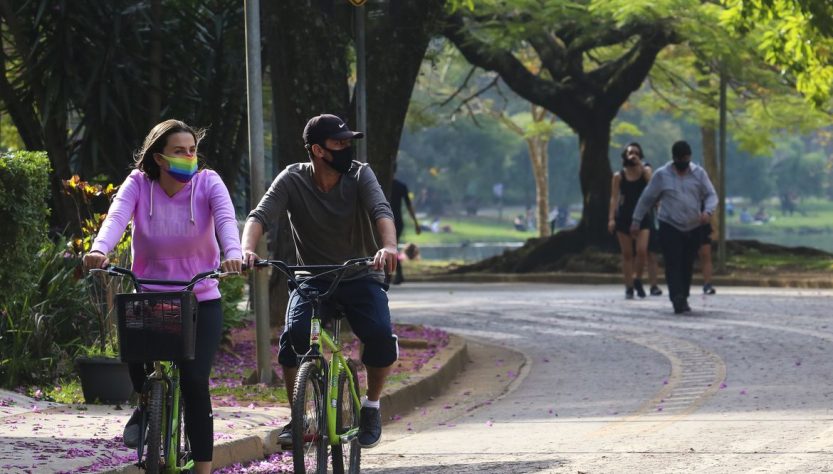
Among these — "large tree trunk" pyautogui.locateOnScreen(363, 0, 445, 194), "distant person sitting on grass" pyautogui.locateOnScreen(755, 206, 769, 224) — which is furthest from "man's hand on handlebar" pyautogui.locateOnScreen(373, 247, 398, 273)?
"distant person sitting on grass" pyautogui.locateOnScreen(755, 206, 769, 224)

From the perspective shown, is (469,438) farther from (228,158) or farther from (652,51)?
(652,51)

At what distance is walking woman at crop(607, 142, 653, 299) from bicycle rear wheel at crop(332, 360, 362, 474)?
465 inches

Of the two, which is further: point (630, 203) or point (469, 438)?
point (630, 203)

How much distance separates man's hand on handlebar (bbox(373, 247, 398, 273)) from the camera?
6762mm

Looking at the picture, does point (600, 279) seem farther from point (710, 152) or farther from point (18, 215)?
point (18, 215)

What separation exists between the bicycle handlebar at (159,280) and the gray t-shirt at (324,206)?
915mm

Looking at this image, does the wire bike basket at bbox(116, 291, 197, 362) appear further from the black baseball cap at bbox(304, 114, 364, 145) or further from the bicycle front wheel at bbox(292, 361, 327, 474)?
the black baseball cap at bbox(304, 114, 364, 145)

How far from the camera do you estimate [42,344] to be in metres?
10.7

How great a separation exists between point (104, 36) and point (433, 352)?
16.5ft

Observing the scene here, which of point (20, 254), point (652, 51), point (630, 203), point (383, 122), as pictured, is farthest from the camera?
point (652, 51)

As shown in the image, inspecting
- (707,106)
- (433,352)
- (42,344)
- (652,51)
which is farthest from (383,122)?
(707,106)

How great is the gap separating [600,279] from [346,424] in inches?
777

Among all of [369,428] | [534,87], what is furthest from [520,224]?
[369,428]

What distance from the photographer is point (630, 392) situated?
1116 centimetres
